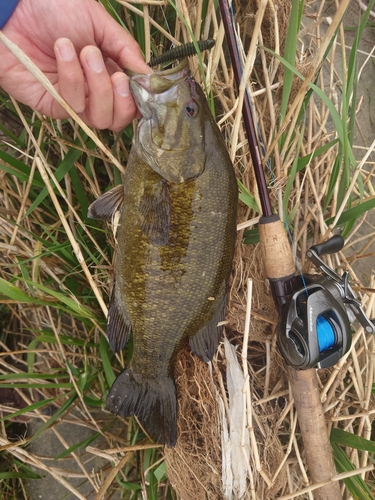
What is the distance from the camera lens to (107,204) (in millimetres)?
1709

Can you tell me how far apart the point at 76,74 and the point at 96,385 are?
1769 millimetres

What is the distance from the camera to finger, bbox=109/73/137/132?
153 cm

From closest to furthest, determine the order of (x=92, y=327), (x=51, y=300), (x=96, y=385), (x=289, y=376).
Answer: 1. (x=289, y=376)
2. (x=51, y=300)
3. (x=92, y=327)
4. (x=96, y=385)

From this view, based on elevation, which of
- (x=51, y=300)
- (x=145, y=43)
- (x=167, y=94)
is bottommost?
(x=51, y=300)

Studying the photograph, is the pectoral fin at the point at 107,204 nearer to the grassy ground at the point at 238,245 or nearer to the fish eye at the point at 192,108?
the grassy ground at the point at 238,245

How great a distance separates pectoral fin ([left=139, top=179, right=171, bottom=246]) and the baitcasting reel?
2.00 ft

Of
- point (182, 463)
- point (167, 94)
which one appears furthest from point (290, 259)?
point (182, 463)

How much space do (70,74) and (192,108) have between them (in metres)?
0.47

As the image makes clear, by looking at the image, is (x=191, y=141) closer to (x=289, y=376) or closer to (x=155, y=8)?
(x=155, y=8)

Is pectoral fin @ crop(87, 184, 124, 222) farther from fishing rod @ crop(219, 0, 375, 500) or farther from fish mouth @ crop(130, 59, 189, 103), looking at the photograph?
fishing rod @ crop(219, 0, 375, 500)

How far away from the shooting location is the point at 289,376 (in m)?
1.83

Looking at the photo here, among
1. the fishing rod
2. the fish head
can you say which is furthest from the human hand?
the fishing rod

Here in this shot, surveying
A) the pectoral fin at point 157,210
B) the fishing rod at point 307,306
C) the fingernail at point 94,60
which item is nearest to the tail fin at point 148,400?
the fishing rod at point 307,306

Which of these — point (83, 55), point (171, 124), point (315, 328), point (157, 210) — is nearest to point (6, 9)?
point (83, 55)
